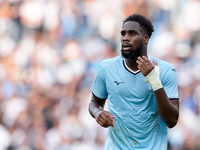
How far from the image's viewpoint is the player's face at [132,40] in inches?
143

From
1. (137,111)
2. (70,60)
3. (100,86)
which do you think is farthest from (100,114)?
(70,60)

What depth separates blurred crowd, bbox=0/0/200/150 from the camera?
8.22m

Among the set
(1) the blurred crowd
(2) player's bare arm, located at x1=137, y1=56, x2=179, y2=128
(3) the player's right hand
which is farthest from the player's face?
(1) the blurred crowd

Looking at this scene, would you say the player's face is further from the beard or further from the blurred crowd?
the blurred crowd

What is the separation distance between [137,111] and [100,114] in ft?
1.39

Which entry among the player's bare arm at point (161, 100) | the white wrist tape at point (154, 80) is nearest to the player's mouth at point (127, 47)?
the player's bare arm at point (161, 100)

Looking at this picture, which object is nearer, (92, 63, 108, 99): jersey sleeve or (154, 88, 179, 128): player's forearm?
(154, 88, 179, 128): player's forearm

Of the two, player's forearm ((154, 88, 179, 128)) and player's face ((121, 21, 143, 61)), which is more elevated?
player's face ((121, 21, 143, 61))

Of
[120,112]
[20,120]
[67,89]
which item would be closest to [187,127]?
[67,89]

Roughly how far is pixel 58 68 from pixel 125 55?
219 inches

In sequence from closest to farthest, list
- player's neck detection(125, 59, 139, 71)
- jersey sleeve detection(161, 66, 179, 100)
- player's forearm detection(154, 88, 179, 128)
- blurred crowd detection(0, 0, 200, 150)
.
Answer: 1. player's forearm detection(154, 88, 179, 128)
2. jersey sleeve detection(161, 66, 179, 100)
3. player's neck detection(125, 59, 139, 71)
4. blurred crowd detection(0, 0, 200, 150)

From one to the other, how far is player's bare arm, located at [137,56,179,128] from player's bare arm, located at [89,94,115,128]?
456mm

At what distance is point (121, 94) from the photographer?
3654 millimetres

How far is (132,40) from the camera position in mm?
3680
